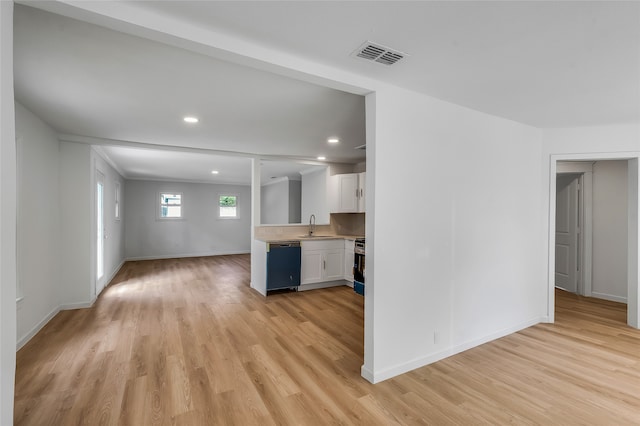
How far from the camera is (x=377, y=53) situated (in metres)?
2.01

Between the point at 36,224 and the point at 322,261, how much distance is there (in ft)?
13.2

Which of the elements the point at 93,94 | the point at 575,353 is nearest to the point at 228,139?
the point at 93,94

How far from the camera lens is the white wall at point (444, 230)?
8.24 feet

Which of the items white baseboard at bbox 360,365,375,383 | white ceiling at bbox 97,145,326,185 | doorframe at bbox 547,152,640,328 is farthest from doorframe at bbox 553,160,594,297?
white baseboard at bbox 360,365,375,383

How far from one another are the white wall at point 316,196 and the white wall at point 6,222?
514 centimetres

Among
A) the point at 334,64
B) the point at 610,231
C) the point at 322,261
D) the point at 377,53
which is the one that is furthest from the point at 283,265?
the point at 610,231

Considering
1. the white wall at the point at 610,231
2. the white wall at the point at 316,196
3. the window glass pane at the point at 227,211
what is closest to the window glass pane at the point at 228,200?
the window glass pane at the point at 227,211

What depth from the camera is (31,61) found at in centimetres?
215

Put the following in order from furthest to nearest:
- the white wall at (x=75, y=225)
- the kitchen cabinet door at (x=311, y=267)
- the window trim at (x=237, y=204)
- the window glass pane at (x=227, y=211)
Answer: the window glass pane at (x=227, y=211) → the window trim at (x=237, y=204) → the kitchen cabinet door at (x=311, y=267) → the white wall at (x=75, y=225)

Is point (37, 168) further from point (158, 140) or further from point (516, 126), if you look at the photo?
point (516, 126)

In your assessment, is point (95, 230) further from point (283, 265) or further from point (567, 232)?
point (567, 232)

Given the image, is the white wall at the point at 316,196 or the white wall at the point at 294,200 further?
the white wall at the point at 294,200

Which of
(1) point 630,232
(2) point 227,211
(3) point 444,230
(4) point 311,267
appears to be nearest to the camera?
(3) point 444,230

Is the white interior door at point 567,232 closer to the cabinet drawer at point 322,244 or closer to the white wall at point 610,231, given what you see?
the white wall at point 610,231
